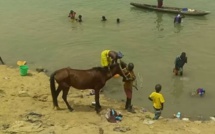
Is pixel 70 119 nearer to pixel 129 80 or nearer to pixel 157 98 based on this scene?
pixel 129 80

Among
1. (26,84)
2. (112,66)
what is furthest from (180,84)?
(26,84)

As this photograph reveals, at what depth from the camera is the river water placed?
14664 mm

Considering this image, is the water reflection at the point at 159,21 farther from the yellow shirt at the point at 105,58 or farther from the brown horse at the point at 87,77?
the brown horse at the point at 87,77

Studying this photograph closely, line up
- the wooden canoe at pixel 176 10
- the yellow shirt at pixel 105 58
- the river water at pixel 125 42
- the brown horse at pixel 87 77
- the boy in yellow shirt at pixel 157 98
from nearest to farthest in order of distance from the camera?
1. the boy in yellow shirt at pixel 157 98
2. the brown horse at pixel 87 77
3. the yellow shirt at pixel 105 58
4. the river water at pixel 125 42
5. the wooden canoe at pixel 176 10

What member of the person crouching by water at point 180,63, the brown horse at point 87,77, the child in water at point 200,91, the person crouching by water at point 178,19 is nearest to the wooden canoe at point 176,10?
the person crouching by water at point 178,19

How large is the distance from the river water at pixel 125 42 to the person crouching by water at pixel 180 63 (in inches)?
14.2

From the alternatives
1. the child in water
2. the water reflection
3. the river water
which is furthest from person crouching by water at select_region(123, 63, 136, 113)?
the water reflection

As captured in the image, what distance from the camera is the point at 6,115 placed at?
10102mm

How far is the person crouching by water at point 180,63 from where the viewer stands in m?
15.3

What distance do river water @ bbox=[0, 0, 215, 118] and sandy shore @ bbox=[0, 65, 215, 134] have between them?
5.62 ft

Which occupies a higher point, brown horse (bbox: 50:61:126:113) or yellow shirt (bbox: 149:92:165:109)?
brown horse (bbox: 50:61:126:113)

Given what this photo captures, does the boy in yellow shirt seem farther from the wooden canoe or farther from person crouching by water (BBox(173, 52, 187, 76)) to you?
the wooden canoe

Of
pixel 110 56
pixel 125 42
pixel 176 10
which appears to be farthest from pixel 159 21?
pixel 110 56

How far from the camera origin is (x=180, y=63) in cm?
1548
